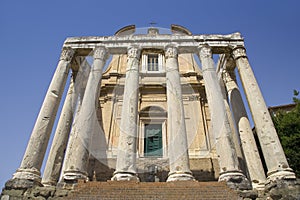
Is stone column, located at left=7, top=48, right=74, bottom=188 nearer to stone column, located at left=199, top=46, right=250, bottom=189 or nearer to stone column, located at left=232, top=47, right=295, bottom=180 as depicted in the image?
stone column, located at left=199, top=46, right=250, bottom=189

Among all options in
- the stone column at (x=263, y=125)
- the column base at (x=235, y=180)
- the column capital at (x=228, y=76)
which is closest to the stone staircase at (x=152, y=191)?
the column base at (x=235, y=180)

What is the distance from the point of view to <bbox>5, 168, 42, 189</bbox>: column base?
10.5m

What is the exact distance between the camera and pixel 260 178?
12.9 metres

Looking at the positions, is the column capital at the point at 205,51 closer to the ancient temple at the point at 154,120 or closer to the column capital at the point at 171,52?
the ancient temple at the point at 154,120

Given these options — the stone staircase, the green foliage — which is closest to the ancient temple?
the stone staircase

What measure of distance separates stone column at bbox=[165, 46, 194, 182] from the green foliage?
8244 mm

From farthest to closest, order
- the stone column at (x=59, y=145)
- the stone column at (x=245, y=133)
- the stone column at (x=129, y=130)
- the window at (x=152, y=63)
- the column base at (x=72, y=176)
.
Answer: the window at (x=152, y=63) → the stone column at (x=59, y=145) → the stone column at (x=245, y=133) → the stone column at (x=129, y=130) → the column base at (x=72, y=176)

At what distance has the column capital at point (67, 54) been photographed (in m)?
15.8

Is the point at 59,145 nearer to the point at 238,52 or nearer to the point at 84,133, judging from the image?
the point at 84,133

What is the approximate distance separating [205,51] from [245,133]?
5558 mm

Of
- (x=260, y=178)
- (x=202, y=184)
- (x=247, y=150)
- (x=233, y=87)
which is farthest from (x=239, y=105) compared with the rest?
(x=202, y=184)

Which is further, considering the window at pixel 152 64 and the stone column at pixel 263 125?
the window at pixel 152 64

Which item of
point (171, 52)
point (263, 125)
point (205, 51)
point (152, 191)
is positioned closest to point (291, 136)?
point (263, 125)

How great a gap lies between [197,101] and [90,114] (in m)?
9.22
